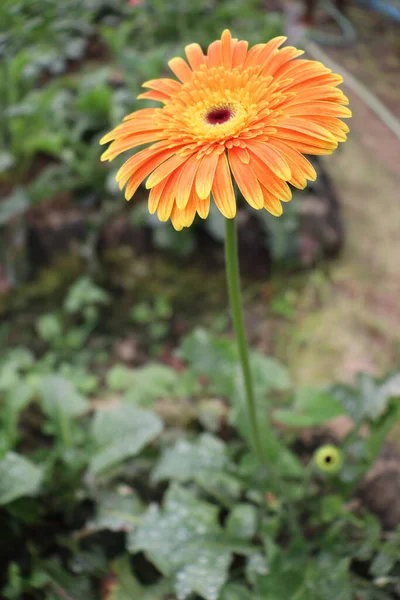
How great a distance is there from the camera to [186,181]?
758 millimetres

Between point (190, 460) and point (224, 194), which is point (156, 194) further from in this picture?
point (190, 460)

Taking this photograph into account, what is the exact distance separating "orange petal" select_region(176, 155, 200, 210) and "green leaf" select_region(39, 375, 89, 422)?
891 mm

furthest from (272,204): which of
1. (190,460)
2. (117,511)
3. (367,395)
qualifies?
(117,511)

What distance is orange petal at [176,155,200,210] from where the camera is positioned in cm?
74

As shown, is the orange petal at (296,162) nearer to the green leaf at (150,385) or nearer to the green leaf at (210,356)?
the green leaf at (210,356)

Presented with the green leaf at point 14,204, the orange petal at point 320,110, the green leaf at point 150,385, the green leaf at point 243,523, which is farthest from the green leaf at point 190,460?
the green leaf at point 14,204

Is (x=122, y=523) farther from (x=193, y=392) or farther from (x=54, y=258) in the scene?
(x=54, y=258)

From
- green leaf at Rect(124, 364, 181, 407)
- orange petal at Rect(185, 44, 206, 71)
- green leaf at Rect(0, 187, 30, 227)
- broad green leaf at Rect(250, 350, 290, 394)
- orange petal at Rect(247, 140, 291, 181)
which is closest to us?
orange petal at Rect(247, 140, 291, 181)

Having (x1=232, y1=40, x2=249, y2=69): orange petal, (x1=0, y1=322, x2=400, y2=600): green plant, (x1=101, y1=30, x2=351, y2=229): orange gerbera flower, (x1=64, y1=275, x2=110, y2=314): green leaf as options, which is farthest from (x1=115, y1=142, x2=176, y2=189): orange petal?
(x1=64, y1=275, x2=110, y2=314): green leaf

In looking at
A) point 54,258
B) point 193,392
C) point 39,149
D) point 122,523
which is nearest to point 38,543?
point 122,523

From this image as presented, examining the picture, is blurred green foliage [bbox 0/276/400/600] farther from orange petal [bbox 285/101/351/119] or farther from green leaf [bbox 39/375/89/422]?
orange petal [bbox 285/101/351/119]

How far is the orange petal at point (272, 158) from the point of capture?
2.38ft

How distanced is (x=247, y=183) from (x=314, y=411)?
0.74 meters

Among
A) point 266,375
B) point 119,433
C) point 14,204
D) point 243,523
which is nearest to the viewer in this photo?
point 243,523
